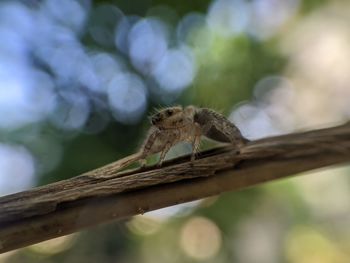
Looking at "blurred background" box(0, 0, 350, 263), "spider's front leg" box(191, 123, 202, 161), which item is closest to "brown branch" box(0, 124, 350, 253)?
"spider's front leg" box(191, 123, 202, 161)

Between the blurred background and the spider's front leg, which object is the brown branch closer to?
the spider's front leg

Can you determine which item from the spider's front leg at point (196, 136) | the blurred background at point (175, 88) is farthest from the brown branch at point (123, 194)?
the blurred background at point (175, 88)

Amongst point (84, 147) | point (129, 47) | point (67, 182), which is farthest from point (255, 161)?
point (129, 47)

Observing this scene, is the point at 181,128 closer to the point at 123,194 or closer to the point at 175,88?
the point at 123,194

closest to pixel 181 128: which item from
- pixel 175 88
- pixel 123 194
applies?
pixel 123 194

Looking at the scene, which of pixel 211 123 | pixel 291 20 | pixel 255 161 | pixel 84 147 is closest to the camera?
pixel 255 161

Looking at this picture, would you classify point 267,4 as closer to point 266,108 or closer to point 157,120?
point 266,108
